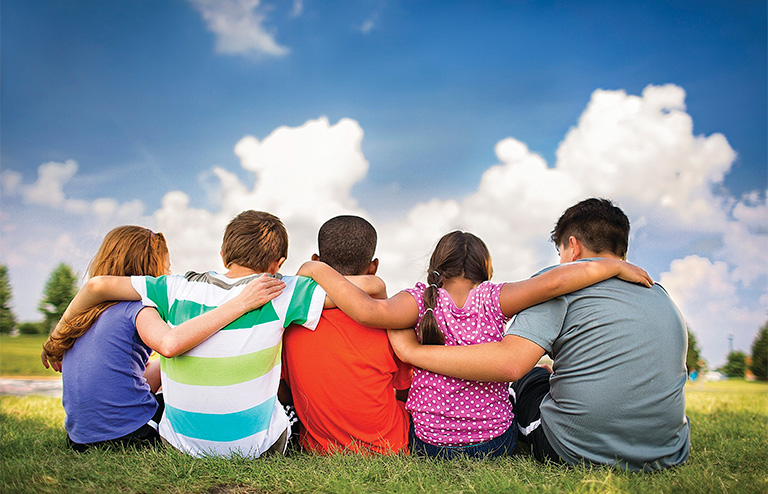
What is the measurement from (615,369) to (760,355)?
135 ft

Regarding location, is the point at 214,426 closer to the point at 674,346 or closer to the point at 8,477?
the point at 8,477

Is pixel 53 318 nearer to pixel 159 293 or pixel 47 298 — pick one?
pixel 47 298

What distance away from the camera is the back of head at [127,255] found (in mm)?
3516

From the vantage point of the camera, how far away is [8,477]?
2945mm

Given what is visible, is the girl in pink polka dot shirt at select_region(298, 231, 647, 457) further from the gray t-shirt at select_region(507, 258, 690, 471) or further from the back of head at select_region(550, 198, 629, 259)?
the back of head at select_region(550, 198, 629, 259)

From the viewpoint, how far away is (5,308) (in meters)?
29.5

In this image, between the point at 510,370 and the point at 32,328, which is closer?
the point at 510,370

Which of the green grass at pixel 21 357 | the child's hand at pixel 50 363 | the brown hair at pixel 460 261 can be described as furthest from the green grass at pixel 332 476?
the green grass at pixel 21 357

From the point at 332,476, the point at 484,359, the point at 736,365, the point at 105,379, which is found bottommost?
the point at 736,365

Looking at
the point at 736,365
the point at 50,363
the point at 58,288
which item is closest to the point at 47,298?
the point at 58,288

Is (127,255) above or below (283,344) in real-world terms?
above

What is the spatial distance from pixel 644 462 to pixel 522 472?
758 millimetres

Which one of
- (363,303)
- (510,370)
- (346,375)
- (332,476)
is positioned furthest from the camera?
(346,375)

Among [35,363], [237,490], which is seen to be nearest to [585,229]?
[237,490]
